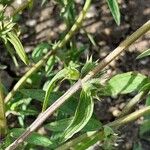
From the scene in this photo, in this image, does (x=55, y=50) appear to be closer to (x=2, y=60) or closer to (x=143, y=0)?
(x=2, y=60)

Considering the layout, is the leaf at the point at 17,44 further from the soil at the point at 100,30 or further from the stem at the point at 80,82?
the soil at the point at 100,30

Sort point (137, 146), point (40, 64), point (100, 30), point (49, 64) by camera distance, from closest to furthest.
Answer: point (40, 64), point (49, 64), point (137, 146), point (100, 30)

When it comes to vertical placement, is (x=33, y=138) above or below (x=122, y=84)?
below

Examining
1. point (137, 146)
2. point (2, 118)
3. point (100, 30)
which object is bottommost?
point (137, 146)

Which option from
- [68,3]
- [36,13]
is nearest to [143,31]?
[68,3]

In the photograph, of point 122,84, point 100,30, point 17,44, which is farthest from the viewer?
point 100,30

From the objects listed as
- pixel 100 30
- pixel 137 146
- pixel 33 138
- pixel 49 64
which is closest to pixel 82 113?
pixel 33 138

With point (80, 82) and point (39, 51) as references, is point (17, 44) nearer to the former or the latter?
point (80, 82)

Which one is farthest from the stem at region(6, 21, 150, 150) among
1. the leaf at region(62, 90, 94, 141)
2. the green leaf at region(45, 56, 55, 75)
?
the green leaf at region(45, 56, 55, 75)

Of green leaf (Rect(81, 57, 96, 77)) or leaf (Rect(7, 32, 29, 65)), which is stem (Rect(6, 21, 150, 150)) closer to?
green leaf (Rect(81, 57, 96, 77))

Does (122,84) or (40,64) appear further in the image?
(40,64)
